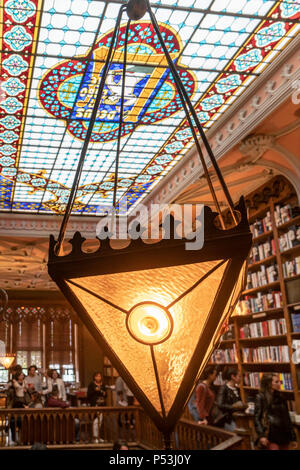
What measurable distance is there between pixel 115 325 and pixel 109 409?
7.23m

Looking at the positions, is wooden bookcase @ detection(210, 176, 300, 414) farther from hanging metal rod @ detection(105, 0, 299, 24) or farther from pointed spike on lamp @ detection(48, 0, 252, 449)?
pointed spike on lamp @ detection(48, 0, 252, 449)

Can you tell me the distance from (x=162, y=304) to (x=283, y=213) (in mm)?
5818

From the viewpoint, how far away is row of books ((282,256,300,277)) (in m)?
6.30

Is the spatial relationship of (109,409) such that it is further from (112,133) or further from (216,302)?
(216,302)

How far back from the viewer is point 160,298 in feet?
3.70

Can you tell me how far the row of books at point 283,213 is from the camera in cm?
650

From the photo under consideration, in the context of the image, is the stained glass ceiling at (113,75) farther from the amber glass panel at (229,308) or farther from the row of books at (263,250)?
the amber glass panel at (229,308)

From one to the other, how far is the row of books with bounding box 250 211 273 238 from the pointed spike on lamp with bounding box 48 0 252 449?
6090 mm

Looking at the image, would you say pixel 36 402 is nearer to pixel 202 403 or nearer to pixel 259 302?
pixel 202 403

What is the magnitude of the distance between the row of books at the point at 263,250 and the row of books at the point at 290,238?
0.24 metres

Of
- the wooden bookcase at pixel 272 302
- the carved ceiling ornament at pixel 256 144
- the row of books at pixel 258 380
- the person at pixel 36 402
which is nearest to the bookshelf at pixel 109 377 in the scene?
the person at pixel 36 402

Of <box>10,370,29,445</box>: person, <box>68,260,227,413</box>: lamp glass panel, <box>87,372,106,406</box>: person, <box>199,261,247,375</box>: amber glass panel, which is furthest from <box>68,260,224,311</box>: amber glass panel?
<box>10,370,29,445</box>: person

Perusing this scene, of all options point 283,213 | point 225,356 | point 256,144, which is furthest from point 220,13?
point 225,356
